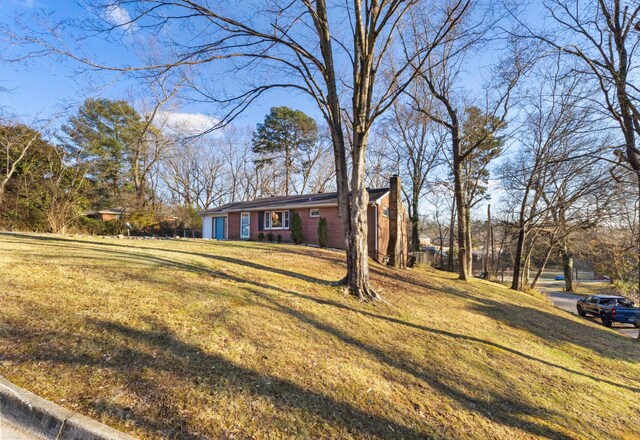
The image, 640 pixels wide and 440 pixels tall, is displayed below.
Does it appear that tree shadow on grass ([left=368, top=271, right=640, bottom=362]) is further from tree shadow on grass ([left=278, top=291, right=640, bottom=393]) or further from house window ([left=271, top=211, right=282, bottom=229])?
house window ([left=271, top=211, right=282, bottom=229])

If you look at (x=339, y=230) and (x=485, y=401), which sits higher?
(x=339, y=230)

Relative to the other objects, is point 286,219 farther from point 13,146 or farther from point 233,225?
point 13,146

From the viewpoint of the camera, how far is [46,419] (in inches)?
81.1

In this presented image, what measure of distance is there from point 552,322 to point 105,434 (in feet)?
35.6

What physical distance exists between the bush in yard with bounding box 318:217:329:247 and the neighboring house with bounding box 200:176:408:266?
0.26 metres

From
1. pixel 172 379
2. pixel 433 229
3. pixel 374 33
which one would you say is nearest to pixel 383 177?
pixel 433 229

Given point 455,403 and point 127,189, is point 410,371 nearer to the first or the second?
point 455,403

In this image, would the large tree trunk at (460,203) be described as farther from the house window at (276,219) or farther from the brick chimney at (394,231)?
the house window at (276,219)

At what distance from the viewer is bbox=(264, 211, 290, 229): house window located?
18562mm

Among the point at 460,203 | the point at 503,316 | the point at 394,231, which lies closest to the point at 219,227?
the point at 394,231

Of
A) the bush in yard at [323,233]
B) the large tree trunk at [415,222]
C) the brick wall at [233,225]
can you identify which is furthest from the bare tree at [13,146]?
the large tree trunk at [415,222]

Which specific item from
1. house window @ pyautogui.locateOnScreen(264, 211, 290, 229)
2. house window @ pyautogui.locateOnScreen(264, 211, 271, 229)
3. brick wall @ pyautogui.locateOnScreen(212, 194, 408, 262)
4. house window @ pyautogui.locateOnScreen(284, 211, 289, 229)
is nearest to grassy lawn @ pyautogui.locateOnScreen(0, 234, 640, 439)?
brick wall @ pyautogui.locateOnScreen(212, 194, 408, 262)

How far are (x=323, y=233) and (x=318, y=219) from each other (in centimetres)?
124

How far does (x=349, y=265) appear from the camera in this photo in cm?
657
